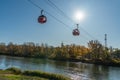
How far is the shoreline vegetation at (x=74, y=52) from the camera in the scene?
74.9 meters

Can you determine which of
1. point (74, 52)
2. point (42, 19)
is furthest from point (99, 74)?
point (74, 52)

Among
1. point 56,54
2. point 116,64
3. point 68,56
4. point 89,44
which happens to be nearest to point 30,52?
point 56,54

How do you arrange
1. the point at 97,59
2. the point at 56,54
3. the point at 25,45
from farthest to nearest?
1. the point at 25,45
2. the point at 56,54
3. the point at 97,59

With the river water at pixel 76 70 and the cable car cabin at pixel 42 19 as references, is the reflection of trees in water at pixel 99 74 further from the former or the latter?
the cable car cabin at pixel 42 19

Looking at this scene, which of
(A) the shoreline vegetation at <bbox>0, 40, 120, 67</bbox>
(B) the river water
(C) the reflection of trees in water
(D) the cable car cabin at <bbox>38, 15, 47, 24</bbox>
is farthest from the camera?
(A) the shoreline vegetation at <bbox>0, 40, 120, 67</bbox>

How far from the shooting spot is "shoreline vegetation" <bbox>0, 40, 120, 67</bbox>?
7486cm

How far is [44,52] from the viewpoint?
108 meters

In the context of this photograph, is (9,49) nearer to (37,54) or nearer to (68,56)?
(37,54)

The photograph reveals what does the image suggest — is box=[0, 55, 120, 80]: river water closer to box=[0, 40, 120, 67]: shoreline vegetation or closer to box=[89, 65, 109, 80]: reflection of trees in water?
box=[89, 65, 109, 80]: reflection of trees in water

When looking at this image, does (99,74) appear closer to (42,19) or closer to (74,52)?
(42,19)

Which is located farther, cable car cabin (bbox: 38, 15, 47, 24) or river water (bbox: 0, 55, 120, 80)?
river water (bbox: 0, 55, 120, 80)

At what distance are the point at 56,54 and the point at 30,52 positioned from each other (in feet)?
65.8

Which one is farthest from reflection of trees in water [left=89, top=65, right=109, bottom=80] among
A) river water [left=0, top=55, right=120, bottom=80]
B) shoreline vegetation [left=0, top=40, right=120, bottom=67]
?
shoreline vegetation [left=0, top=40, right=120, bottom=67]

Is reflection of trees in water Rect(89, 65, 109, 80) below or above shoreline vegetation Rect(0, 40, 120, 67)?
below
